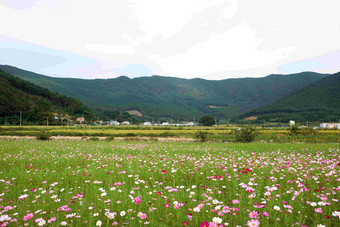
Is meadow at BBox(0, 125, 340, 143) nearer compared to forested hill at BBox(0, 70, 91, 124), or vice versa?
meadow at BBox(0, 125, 340, 143)

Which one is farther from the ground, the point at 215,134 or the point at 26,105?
the point at 26,105

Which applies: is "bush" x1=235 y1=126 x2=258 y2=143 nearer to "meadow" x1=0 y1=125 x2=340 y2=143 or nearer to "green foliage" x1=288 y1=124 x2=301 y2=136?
"meadow" x1=0 y1=125 x2=340 y2=143

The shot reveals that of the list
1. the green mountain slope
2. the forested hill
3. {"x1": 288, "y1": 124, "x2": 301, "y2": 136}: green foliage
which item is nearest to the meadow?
{"x1": 288, "y1": 124, "x2": 301, "y2": 136}: green foliage

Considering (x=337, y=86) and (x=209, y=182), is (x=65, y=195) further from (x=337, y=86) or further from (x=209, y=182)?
(x=337, y=86)

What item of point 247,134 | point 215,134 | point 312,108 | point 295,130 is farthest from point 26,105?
point 312,108

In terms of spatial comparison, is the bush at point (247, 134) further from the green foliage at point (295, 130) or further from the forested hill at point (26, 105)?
the forested hill at point (26, 105)

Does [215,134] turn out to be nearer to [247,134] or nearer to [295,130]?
[295,130]

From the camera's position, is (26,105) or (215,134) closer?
(215,134)

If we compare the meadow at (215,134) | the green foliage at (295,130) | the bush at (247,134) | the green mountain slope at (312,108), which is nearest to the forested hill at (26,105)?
the meadow at (215,134)

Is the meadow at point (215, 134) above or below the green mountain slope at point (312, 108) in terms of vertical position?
below

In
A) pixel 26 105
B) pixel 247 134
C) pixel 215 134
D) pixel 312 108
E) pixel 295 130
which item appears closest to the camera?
pixel 247 134

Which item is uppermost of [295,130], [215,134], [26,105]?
[26,105]

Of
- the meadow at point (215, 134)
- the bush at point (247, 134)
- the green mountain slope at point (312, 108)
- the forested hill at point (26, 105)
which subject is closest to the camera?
the bush at point (247, 134)

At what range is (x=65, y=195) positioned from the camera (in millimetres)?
4656
